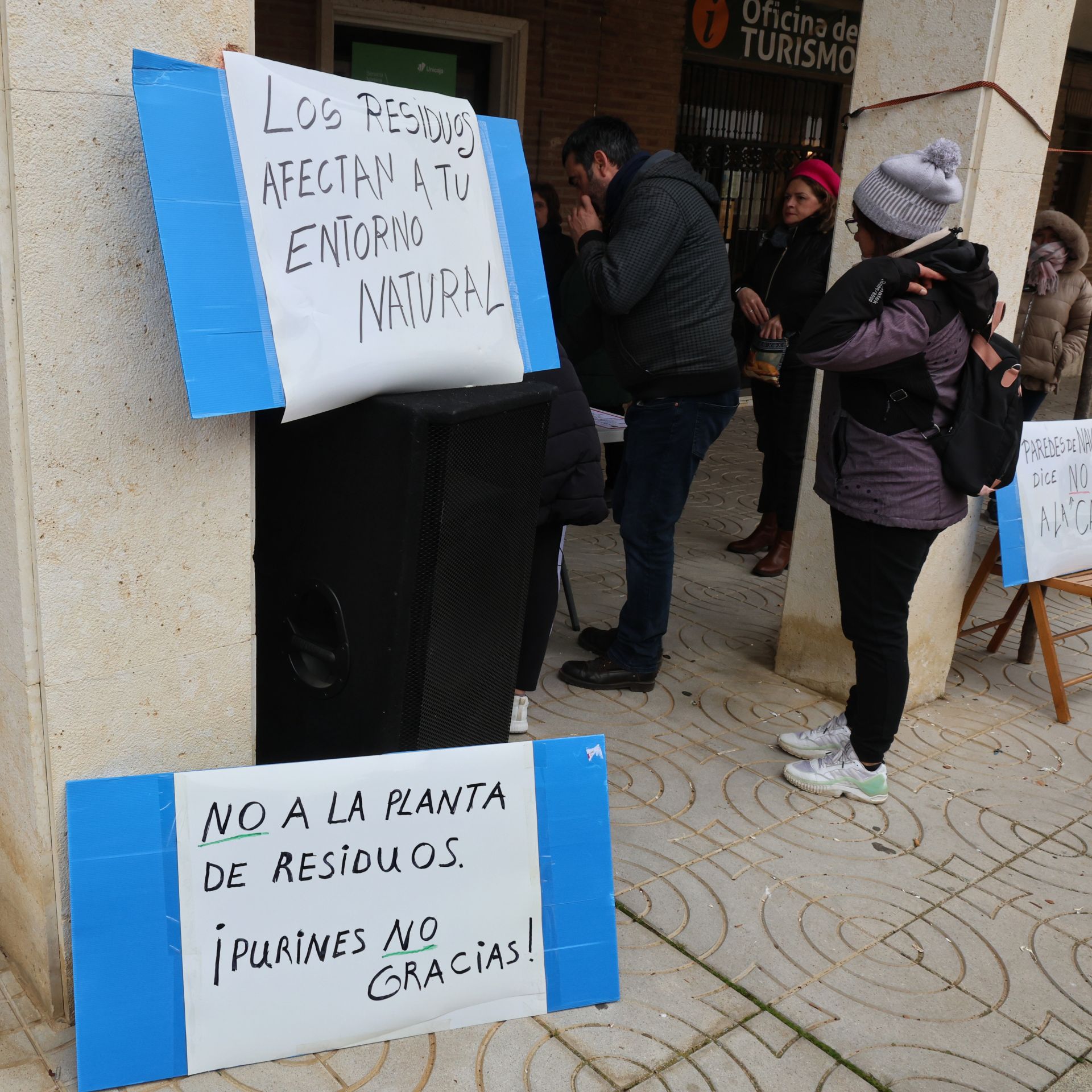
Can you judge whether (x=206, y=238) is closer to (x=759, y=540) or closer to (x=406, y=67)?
(x=759, y=540)

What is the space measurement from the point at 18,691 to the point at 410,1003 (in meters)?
0.97

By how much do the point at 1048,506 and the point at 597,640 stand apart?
1.78 metres

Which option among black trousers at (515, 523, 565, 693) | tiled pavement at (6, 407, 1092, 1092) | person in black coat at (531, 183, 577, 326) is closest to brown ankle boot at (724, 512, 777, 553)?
tiled pavement at (6, 407, 1092, 1092)

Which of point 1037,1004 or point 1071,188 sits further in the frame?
point 1071,188

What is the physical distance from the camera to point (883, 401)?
3.13 metres

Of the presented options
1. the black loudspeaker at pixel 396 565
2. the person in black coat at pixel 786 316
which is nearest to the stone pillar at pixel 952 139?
the person in black coat at pixel 786 316

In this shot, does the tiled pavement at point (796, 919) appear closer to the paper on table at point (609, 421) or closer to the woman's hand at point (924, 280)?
the paper on table at point (609, 421)

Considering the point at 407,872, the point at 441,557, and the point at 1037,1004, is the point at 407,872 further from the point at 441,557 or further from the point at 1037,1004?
the point at 1037,1004

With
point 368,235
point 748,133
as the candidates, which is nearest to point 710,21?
point 748,133

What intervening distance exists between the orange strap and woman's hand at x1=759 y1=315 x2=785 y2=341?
1.46 m

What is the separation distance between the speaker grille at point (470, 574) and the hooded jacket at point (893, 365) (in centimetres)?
101

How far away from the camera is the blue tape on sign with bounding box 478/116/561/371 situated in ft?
7.77

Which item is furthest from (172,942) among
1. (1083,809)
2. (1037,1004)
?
(1083,809)

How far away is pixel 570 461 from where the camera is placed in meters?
3.27
